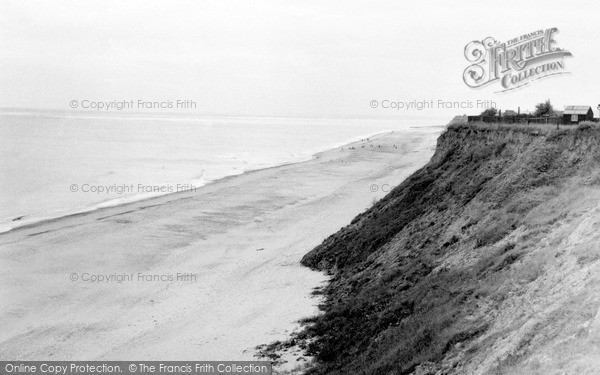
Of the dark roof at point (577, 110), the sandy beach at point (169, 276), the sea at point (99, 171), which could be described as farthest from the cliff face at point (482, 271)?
the sea at point (99, 171)

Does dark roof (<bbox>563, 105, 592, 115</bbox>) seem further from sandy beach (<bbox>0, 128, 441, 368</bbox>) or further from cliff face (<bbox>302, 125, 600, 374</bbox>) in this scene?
sandy beach (<bbox>0, 128, 441, 368</bbox>)

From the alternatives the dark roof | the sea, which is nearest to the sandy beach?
the sea

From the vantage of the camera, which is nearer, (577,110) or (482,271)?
(482,271)

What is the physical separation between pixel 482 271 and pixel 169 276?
17.8 meters

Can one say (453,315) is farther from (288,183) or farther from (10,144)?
(10,144)

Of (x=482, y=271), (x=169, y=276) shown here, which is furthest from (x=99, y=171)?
(x=482, y=271)

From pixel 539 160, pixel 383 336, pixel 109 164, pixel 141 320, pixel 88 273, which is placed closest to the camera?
pixel 383 336

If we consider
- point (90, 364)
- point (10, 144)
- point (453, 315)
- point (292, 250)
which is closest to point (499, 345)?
point (453, 315)

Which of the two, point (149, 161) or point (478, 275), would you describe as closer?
point (478, 275)

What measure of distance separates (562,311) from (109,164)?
8025cm

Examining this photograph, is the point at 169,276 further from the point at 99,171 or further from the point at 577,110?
the point at 99,171

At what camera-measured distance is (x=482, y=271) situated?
1636cm

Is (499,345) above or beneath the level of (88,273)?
above

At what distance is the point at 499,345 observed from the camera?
1188 centimetres
